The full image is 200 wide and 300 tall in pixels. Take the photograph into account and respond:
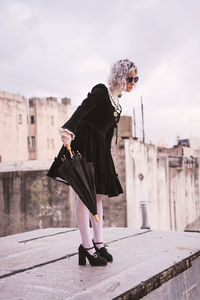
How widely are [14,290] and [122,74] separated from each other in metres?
2.08

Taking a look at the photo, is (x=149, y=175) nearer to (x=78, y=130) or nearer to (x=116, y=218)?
(x=116, y=218)

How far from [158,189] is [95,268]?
554 inches

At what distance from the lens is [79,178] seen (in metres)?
2.94

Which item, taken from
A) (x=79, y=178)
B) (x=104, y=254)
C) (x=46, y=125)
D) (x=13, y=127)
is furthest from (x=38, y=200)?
(x=46, y=125)

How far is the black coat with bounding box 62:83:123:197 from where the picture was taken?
10.6 ft

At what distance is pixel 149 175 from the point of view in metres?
15.6

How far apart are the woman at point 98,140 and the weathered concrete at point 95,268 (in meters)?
0.20

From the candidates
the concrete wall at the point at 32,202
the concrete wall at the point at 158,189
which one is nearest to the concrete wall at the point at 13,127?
the concrete wall at the point at 158,189

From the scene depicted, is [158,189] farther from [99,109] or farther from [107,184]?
[99,109]

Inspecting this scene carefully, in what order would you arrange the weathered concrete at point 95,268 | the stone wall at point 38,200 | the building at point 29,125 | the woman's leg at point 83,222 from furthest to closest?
the building at point 29,125 → the stone wall at point 38,200 → the woman's leg at point 83,222 → the weathered concrete at point 95,268

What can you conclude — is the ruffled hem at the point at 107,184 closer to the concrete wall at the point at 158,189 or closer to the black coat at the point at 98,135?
the black coat at the point at 98,135

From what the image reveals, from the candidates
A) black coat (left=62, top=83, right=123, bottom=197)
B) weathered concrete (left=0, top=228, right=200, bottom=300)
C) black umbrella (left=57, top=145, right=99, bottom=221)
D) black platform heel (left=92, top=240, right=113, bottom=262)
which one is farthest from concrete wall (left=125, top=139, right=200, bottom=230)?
black umbrella (left=57, top=145, right=99, bottom=221)

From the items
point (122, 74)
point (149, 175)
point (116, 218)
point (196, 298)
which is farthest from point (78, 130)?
point (149, 175)

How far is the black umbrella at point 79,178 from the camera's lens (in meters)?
2.94
